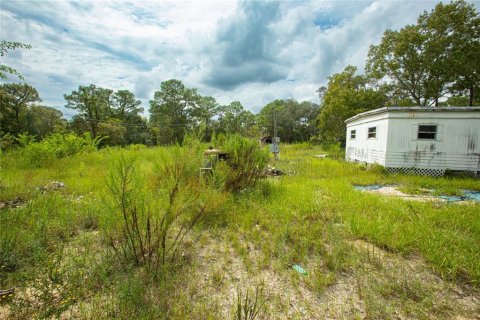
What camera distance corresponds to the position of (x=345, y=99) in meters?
15.4

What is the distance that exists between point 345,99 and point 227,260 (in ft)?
53.1

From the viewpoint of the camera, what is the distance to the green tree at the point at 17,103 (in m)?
20.7

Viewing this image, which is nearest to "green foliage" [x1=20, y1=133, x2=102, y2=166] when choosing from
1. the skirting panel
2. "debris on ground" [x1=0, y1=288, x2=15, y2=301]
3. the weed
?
"debris on ground" [x1=0, y1=288, x2=15, y2=301]

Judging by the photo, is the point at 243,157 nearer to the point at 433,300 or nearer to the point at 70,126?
the point at 433,300

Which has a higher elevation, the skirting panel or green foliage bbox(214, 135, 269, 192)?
green foliage bbox(214, 135, 269, 192)

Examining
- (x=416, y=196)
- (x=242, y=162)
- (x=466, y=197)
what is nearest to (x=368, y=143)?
(x=466, y=197)

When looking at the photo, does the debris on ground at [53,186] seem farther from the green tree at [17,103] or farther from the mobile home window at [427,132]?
the green tree at [17,103]

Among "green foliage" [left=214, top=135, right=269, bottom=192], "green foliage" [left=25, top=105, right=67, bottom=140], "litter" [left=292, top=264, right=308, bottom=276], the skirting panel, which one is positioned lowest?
"litter" [left=292, top=264, right=308, bottom=276]

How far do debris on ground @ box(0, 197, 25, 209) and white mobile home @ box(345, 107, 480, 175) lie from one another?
11.6 metres

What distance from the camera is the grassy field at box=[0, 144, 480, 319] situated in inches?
75.9

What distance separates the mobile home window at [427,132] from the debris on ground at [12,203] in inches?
498

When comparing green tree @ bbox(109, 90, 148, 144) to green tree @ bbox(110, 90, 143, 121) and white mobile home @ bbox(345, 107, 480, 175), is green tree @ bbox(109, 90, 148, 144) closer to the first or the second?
green tree @ bbox(110, 90, 143, 121)

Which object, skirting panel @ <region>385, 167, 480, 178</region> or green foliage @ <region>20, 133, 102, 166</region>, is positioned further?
skirting panel @ <region>385, 167, 480, 178</region>

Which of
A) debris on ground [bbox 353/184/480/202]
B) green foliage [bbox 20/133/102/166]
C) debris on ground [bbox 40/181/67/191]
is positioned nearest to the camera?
debris on ground [bbox 40/181/67/191]
